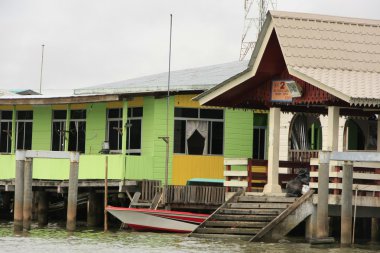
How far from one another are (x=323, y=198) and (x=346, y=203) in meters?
0.68

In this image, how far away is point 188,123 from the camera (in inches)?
1651

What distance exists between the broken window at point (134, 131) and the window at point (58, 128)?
3438 millimetres

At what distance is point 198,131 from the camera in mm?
42031

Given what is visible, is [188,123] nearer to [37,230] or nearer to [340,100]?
[37,230]

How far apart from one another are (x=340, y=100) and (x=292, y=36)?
2047 millimetres

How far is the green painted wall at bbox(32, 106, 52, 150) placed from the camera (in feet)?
151

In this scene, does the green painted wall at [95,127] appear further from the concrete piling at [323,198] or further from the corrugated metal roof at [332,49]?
the concrete piling at [323,198]

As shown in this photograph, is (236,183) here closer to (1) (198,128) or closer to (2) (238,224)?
(2) (238,224)

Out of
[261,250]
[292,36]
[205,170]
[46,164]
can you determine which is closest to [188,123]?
[205,170]

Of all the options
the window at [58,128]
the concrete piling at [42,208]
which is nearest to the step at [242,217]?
the concrete piling at [42,208]

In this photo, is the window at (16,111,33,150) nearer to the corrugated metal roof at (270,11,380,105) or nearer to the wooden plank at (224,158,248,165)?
the wooden plank at (224,158,248,165)

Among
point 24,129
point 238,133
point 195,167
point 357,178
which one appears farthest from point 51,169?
point 357,178

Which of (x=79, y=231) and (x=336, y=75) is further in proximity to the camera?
(x=79, y=231)

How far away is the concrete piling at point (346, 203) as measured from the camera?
31.8m
